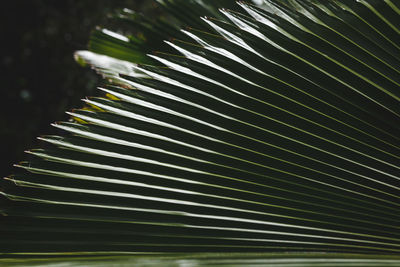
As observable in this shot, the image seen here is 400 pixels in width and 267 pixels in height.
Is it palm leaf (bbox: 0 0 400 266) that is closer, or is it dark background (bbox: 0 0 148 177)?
palm leaf (bbox: 0 0 400 266)

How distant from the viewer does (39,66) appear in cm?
560

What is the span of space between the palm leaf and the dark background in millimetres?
4541

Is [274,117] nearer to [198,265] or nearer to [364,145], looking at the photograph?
[364,145]

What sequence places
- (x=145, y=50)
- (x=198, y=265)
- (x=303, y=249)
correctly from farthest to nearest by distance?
1. (x=145, y=50)
2. (x=303, y=249)
3. (x=198, y=265)

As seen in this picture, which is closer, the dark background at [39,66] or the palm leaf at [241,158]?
the palm leaf at [241,158]

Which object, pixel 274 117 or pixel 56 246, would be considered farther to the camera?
pixel 274 117

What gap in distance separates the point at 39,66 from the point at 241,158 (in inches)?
207

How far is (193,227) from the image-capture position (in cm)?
86

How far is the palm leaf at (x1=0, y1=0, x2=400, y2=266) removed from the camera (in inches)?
33.2

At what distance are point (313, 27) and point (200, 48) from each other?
0.29 metres

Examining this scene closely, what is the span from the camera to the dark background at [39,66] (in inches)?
210

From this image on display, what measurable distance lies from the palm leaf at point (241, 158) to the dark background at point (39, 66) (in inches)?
179

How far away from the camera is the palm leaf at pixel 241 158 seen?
2.76 ft

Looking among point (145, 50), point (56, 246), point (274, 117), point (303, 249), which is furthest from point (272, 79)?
point (145, 50)
